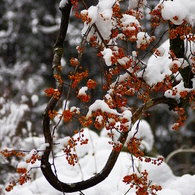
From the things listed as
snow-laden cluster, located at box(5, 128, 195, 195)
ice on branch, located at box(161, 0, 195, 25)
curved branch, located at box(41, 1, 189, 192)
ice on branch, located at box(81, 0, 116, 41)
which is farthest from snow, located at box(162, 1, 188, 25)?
snow-laden cluster, located at box(5, 128, 195, 195)

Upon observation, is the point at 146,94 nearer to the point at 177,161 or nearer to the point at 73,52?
the point at 73,52

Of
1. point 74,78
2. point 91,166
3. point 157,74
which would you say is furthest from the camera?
point 91,166

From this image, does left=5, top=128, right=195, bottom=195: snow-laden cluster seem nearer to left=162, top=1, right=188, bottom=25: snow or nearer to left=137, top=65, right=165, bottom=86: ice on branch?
left=137, top=65, right=165, bottom=86: ice on branch

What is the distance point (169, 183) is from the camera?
4.05 meters

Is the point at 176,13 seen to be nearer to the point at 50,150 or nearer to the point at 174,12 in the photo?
the point at 174,12

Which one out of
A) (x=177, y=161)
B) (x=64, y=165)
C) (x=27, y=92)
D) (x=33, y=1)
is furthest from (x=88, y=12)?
(x=177, y=161)

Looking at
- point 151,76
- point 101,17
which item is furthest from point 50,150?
point 101,17

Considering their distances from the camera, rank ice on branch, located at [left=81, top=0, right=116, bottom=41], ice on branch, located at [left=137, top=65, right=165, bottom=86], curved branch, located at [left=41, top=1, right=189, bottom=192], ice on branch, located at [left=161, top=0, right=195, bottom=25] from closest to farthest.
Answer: ice on branch, located at [left=81, top=0, right=116, bottom=41], ice on branch, located at [left=161, top=0, right=195, bottom=25], ice on branch, located at [left=137, top=65, right=165, bottom=86], curved branch, located at [left=41, top=1, right=189, bottom=192]

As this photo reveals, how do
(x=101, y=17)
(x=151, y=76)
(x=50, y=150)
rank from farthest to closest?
(x=50, y=150) < (x=151, y=76) < (x=101, y=17)

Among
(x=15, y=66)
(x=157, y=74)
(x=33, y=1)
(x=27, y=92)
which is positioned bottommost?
(x=157, y=74)

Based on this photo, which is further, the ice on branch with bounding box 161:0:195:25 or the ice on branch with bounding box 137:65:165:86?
the ice on branch with bounding box 137:65:165:86

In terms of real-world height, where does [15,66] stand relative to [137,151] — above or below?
above

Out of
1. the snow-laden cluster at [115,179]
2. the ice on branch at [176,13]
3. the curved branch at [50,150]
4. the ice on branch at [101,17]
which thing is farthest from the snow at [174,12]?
the snow-laden cluster at [115,179]

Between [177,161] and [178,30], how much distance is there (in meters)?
12.4
